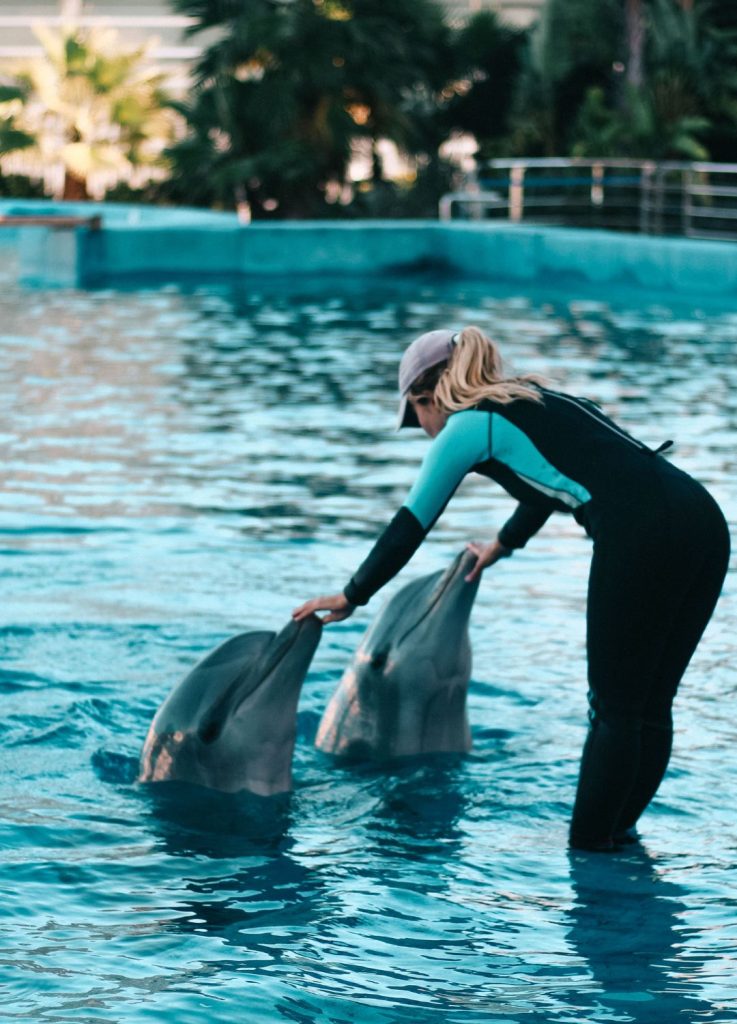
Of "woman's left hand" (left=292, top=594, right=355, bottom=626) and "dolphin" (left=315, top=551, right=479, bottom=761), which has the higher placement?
"woman's left hand" (left=292, top=594, right=355, bottom=626)

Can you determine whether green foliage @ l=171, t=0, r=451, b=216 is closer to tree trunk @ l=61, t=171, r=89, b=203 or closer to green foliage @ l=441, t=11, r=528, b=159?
green foliage @ l=441, t=11, r=528, b=159

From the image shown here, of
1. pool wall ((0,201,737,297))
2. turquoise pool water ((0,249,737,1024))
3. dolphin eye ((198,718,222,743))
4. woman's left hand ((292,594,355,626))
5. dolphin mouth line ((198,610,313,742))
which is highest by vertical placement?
pool wall ((0,201,737,297))

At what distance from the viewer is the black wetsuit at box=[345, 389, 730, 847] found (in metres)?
3.94

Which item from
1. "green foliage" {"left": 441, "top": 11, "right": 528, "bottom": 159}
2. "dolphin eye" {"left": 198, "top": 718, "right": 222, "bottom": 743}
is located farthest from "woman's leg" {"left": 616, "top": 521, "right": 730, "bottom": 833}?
"green foliage" {"left": 441, "top": 11, "right": 528, "bottom": 159}

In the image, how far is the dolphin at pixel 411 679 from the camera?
15.9 feet

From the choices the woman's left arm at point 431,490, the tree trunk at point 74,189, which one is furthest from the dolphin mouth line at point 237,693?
the tree trunk at point 74,189

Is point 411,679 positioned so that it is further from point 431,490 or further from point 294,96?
point 294,96

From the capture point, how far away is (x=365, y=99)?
82.2 feet

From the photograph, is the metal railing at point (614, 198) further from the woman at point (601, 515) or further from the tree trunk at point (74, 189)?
the woman at point (601, 515)

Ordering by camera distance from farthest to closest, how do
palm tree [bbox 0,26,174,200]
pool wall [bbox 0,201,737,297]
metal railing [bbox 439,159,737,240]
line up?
palm tree [bbox 0,26,174,200] < metal railing [bbox 439,159,737,240] < pool wall [bbox 0,201,737,297]

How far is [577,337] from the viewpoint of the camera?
50.2 feet

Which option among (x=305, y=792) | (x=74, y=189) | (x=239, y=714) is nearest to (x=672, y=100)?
(x=74, y=189)

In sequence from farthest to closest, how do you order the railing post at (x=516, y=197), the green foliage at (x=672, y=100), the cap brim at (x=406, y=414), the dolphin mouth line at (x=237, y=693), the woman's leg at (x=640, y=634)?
the green foliage at (x=672, y=100), the railing post at (x=516, y=197), the dolphin mouth line at (x=237, y=693), the cap brim at (x=406, y=414), the woman's leg at (x=640, y=634)

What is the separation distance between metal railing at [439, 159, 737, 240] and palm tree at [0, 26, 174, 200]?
5.29 m
